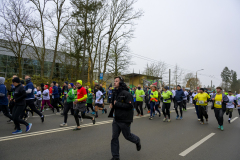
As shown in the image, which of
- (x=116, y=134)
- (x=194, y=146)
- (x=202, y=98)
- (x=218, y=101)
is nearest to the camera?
(x=116, y=134)

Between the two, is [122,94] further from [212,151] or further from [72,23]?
[72,23]

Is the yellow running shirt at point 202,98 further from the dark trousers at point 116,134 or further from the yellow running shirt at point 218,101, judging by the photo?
the dark trousers at point 116,134

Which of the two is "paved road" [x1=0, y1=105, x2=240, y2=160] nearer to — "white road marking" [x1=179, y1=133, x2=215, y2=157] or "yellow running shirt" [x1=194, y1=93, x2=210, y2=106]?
"white road marking" [x1=179, y1=133, x2=215, y2=157]

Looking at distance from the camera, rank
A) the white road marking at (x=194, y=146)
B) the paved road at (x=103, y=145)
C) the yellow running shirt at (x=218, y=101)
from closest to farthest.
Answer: the paved road at (x=103, y=145) < the white road marking at (x=194, y=146) < the yellow running shirt at (x=218, y=101)

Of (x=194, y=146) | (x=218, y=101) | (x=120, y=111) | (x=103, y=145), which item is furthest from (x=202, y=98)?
(x=120, y=111)

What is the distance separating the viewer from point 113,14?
2400 cm

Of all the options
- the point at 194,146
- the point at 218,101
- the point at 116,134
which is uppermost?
the point at 218,101

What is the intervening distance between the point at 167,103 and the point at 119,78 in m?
6.00

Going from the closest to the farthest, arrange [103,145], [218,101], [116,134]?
1. [116,134]
2. [103,145]
3. [218,101]

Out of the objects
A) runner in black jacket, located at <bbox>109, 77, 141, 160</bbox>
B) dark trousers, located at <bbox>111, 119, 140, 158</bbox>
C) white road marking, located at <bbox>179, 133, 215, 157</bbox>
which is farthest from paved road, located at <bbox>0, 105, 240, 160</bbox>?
runner in black jacket, located at <bbox>109, 77, 141, 160</bbox>

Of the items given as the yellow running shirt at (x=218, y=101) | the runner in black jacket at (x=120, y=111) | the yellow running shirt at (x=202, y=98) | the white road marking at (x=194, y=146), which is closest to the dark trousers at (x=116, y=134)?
the runner in black jacket at (x=120, y=111)

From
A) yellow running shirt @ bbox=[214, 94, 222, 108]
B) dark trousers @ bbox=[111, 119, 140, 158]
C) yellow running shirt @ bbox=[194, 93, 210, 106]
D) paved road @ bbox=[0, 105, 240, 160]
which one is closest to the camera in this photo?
dark trousers @ bbox=[111, 119, 140, 158]

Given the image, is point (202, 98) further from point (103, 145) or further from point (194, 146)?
point (103, 145)

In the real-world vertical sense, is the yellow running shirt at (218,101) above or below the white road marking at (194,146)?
above
